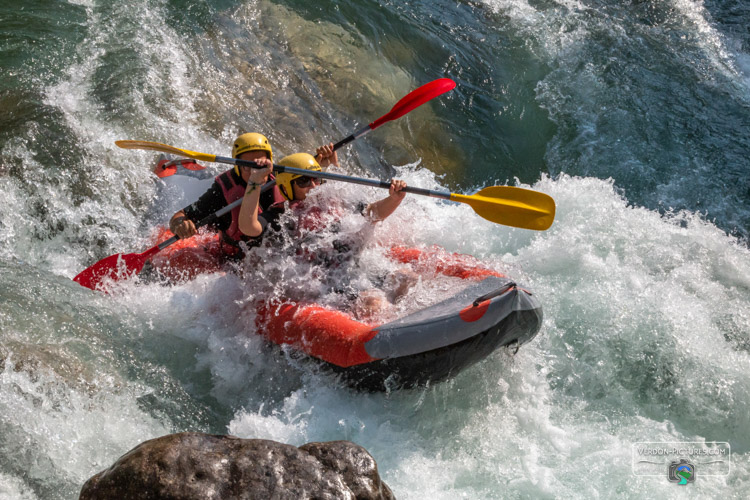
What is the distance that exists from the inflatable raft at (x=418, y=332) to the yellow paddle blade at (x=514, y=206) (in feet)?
1.43

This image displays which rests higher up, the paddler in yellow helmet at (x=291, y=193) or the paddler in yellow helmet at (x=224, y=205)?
the paddler in yellow helmet at (x=291, y=193)

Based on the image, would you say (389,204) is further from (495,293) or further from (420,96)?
(420,96)

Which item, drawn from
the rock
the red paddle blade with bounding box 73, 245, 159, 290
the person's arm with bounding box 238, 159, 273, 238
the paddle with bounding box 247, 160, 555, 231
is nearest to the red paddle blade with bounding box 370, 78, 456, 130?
the paddle with bounding box 247, 160, 555, 231

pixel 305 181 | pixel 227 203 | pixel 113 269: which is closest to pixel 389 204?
pixel 305 181

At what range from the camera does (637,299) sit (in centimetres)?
490

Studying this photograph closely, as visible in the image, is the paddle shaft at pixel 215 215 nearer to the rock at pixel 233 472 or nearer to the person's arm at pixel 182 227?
the person's arm at pixel 182 227

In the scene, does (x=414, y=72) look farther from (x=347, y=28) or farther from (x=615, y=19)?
(x=615, y=19)

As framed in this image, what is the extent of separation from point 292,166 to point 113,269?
1.49 m

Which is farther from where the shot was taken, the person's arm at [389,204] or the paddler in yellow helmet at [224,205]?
the paddler in yellow helmet at [224,205]

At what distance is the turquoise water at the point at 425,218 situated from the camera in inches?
148

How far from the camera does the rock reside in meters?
2.61

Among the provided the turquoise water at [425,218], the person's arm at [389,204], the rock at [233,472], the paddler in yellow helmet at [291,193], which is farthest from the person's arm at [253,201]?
the rock at [233,472]

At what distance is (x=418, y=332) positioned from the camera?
364 centimetres

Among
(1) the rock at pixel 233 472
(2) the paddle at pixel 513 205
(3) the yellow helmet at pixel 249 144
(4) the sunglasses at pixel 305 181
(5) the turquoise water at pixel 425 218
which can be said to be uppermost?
(3) the yellow helmet at pixel 249 144
